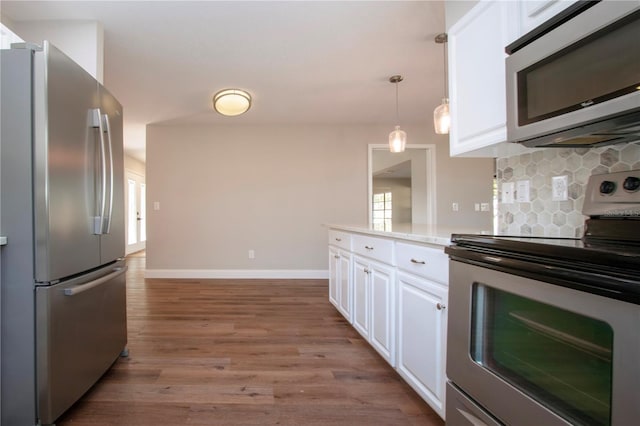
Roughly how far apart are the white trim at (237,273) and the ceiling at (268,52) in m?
2.31

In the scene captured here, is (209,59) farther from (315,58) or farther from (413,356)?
(413,356)

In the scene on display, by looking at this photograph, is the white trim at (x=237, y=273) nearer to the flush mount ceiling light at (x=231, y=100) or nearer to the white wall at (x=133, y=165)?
the flush mount ceiling light at (x=231, y=100)

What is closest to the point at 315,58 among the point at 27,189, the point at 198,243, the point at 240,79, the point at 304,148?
the point at 240,79

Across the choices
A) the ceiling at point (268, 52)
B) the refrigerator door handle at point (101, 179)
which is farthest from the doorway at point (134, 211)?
the refrigerator door handle at point (101, 179)

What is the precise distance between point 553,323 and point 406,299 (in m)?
0.88

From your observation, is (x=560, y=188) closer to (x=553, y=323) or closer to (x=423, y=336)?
(x=553, y=323)

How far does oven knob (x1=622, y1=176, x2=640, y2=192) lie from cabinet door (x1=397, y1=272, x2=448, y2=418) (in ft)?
2.25

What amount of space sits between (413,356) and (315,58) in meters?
2.55

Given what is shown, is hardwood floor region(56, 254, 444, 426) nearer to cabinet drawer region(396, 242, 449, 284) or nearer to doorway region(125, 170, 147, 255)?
cabinet drawer region(396, 242, 449, 284)

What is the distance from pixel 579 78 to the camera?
0.87 metres

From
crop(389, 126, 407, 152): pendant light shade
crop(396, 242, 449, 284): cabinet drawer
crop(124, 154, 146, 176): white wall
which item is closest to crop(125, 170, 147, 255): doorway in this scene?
crop(124, 154, 146, 176): white wall

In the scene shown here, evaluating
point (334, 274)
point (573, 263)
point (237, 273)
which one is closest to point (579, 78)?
point (573, 263)

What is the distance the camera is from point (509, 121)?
3.65 feet

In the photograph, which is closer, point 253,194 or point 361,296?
point 361,296
